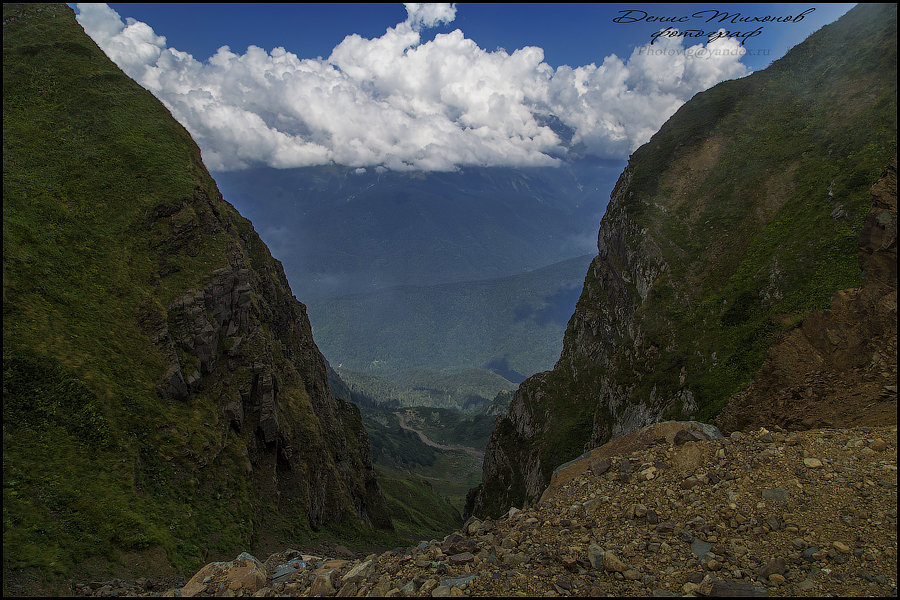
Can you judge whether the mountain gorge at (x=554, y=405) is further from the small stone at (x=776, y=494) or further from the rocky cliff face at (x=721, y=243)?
the rocky cliff face at (x=721, y=243)

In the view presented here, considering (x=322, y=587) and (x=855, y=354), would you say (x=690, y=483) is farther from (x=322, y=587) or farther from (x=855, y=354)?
(x=855, y=354)

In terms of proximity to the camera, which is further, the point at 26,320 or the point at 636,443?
the point at 26,320

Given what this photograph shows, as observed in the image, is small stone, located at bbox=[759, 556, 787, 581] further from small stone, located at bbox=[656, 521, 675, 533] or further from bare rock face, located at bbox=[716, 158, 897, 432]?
bare rock face, located at bbox=[716, 158, 897, 432]

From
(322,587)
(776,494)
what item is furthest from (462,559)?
(776,494)

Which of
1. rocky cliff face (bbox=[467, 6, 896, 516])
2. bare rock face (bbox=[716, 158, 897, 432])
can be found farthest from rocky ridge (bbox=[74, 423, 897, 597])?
rocky cliff face (bbox=[467, 6, 896, 516])

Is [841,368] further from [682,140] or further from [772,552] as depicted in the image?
[682,140]

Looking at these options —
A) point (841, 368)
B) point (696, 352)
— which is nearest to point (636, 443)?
point (841, 368)
